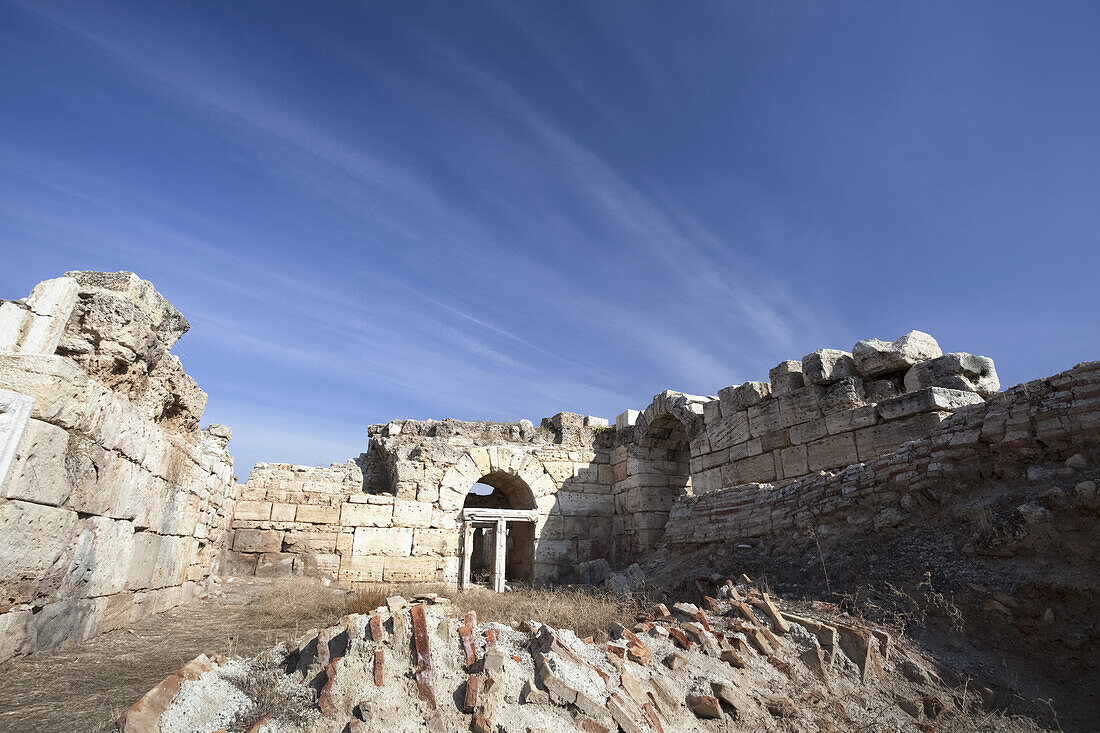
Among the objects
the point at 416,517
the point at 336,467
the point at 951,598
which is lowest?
the point at 951,598

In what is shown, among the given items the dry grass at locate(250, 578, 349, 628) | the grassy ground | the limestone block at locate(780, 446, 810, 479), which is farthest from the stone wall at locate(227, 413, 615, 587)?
the limestone block at locate(780, 446, 810, 479)

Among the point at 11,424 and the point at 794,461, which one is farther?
the point at 794,461

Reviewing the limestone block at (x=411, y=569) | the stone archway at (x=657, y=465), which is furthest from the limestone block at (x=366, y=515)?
the stone archway at (x=657, y=465)

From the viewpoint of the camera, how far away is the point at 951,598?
405 cm

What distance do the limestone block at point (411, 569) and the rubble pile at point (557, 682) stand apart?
679 centimetres

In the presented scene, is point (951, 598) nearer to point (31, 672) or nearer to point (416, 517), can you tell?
point (31, 672)

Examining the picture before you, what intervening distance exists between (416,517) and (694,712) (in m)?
8.21

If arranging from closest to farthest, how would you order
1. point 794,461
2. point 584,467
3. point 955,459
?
1. point 955,459
2. point 794,461
3. point 584,467

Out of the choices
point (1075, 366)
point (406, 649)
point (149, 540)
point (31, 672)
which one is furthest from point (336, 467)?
point (1075, 366)

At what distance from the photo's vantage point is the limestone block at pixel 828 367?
794cm

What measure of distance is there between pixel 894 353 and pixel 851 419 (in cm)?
104

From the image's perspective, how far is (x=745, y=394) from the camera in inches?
362

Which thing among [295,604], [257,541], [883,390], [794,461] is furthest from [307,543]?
[883,390]

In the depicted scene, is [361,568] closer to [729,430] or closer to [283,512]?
[283,512]
